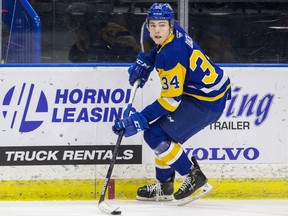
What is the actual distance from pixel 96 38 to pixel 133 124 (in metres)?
1.28

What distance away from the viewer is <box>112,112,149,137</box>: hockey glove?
5.24 meters

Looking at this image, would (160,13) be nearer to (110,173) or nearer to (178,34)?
(178,34)

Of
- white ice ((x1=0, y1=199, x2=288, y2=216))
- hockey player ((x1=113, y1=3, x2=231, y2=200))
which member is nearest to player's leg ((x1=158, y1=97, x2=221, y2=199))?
hockey player ((x1=113, y1=3, x2=231, y2=200))

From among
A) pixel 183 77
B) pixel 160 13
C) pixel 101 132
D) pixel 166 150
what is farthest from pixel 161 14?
pixel 101 132

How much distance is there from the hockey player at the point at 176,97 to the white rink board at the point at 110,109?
280 mm

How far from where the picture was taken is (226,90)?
5.46m

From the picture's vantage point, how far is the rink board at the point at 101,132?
5703 millimetres

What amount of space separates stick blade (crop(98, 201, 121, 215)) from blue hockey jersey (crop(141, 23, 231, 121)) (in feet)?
1.81

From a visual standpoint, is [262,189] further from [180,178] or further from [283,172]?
[180,178]

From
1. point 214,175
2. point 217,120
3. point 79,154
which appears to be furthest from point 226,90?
point 79,154

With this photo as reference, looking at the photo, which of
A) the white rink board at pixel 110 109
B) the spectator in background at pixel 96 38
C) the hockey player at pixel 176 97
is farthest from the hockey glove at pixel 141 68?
the spectator in background at pixel 96 38

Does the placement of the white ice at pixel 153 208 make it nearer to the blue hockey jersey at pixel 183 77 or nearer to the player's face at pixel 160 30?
the blue hockey jersey at pixel 183 77

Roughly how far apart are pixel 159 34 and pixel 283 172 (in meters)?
1.30

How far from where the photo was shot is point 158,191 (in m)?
5.65
